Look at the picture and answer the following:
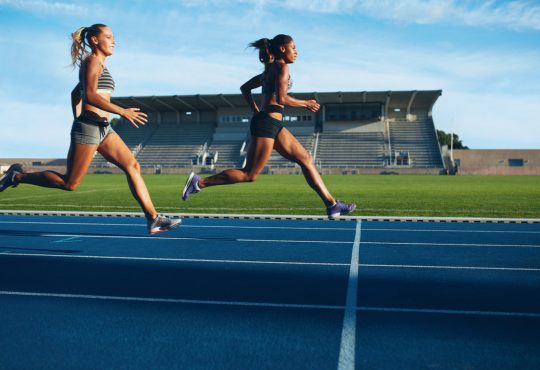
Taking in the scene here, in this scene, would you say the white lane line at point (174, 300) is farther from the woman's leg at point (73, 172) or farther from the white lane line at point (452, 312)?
the woman's leg at point (73, 172)

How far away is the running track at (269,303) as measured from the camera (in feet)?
7.83

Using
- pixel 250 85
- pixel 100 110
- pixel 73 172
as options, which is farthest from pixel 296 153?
pixel 73 172

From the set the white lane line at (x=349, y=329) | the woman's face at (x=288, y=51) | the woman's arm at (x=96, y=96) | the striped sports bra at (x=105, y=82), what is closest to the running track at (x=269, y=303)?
the white lane line at (x=349, y=329)

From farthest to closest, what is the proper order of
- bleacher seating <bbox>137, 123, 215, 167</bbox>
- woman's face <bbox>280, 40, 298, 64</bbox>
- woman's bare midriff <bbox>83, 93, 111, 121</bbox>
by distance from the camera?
bleacher seating <bbox>137, 123, 215, 167</bbox> < woman's face <bbox>280, 40, 298, 64</bbox> < woman's bare midriff <bbox>83, 93, 111, 121</bbox>

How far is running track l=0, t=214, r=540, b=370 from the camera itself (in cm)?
239

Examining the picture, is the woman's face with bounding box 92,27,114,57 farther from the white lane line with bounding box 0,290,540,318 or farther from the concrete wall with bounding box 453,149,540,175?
the concrete wall with bounding box 453,149,540,175

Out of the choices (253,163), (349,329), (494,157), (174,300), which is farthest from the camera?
(494,157)

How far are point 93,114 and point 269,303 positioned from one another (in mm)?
2663

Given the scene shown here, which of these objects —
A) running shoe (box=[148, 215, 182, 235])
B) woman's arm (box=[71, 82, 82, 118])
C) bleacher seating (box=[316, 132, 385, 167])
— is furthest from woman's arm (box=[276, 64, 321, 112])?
bleacher seating (box=[316, 132, 385, 167])

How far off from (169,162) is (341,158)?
58.8 ft

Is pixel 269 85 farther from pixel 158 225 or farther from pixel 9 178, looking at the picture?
pixel 9 178

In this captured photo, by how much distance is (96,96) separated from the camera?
457 centimetres

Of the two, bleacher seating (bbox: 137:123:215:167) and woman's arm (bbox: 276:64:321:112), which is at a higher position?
bleacher seating (bbox: 137:123:215:167)

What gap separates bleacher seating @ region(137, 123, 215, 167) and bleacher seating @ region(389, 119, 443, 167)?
69.0 feet
